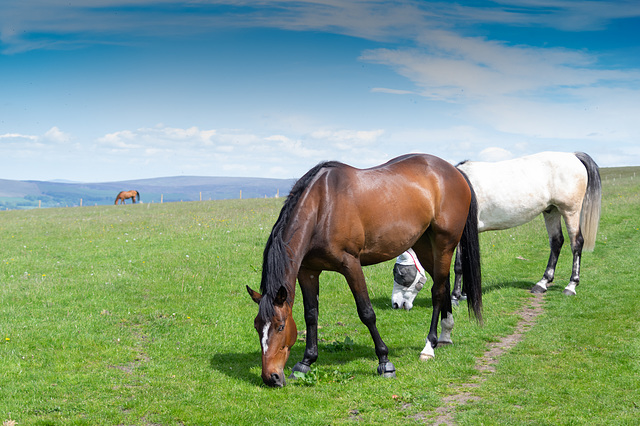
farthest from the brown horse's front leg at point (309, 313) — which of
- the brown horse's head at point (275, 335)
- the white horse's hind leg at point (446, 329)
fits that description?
the white horse's hind leg at point (446, 329)

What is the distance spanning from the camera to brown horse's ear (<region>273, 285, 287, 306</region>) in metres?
6.63

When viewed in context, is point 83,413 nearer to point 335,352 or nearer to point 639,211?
point 335,352

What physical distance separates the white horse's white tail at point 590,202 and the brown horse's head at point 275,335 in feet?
33.3

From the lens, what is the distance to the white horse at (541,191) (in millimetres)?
13227

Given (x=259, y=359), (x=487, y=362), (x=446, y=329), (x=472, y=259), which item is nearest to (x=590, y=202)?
(x=472, y=259)

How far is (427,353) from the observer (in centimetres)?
826

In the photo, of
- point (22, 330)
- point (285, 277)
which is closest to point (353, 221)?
point (285, 277)

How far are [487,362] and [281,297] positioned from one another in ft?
11.9

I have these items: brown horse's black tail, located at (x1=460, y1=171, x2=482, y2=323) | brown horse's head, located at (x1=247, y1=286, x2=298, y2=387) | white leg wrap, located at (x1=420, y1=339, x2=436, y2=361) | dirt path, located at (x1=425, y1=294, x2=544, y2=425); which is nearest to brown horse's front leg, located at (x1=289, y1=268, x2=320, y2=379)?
brown horse's head, located at (x1=247, y1=286, x2=298, y2=387)

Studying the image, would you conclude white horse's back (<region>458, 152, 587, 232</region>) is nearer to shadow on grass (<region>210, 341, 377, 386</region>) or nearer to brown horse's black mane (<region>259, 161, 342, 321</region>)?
shadow on grass (<region>210, 341, 377, 386</region>)

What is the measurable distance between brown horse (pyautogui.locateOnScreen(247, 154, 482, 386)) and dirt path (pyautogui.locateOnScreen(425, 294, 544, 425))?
85cm

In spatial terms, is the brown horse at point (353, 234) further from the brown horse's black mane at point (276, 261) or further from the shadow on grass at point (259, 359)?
the shadow on grass at point (259, 359)

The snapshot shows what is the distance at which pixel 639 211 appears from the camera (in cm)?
2442

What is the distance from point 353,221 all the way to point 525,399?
314 cm
